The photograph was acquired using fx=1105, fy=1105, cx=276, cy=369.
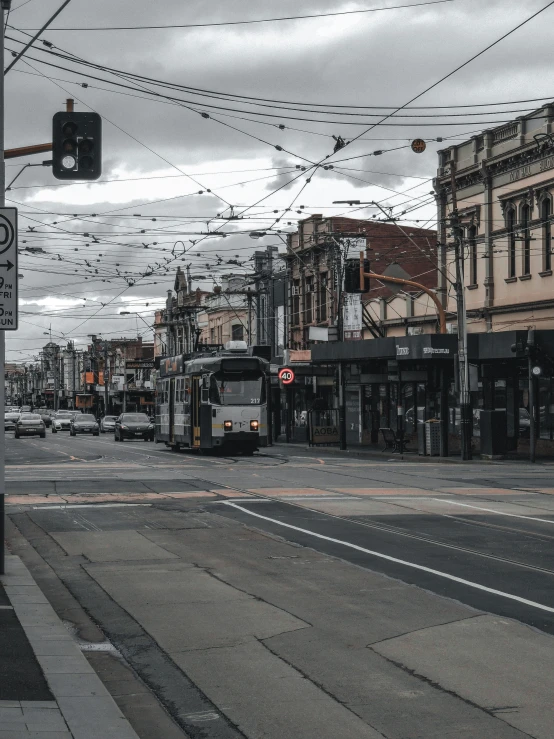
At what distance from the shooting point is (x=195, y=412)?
1535 inches

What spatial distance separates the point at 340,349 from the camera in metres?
44.5

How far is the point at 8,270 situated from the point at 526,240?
3103 cm

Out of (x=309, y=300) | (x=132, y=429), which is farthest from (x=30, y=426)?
(x=309, y=300)

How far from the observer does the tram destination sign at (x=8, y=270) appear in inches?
454

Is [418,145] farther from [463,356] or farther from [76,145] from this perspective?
[76,145]

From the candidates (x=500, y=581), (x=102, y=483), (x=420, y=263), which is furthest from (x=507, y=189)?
(x=500, y=581)

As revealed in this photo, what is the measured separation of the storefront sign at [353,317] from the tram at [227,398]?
16.3m

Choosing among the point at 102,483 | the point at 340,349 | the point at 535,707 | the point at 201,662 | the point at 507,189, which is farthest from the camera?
the point at 340,349

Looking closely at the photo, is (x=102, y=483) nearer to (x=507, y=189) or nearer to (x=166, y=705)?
(x=166, y=705)

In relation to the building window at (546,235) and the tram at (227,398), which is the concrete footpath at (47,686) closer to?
the tram at (227,398)

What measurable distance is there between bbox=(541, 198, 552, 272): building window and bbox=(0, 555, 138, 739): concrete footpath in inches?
1249

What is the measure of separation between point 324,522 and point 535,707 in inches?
427

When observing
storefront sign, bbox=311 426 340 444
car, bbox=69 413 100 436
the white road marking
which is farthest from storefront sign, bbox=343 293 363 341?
the white road marking

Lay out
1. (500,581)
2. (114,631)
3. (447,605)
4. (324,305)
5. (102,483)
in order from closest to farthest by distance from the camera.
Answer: (114,631)
(447,605)
(500,581)
(102,483)
(324,305)
